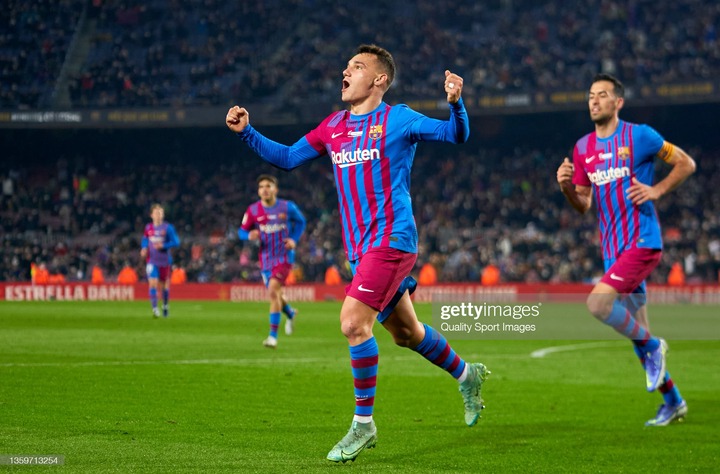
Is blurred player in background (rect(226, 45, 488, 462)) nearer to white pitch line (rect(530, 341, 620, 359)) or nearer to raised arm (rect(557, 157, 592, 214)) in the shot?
raised arm (rect(557, 157, 592, 214))

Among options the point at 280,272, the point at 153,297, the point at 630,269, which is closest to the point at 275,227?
the point at 280,272

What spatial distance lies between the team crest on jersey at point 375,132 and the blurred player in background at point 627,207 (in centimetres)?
221

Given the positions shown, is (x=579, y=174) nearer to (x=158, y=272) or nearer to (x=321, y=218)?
(x=158, y=272)

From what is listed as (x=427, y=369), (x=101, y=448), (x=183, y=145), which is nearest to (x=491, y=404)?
(x=427, y=369)

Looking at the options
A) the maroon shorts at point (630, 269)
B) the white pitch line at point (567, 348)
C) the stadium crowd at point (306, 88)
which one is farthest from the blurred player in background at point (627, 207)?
the stadium crowd at point (306, 88)

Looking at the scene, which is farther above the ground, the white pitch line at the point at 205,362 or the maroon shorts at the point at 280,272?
the maroon shorts at the point at 280,272

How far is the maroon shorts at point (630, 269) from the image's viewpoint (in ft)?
29.6

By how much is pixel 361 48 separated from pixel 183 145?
4063cm

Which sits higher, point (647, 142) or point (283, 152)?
point (647, 142)

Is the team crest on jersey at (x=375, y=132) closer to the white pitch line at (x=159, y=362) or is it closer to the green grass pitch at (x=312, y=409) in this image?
the green grass pitch at (x=312, y=409)

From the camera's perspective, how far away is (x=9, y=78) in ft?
141
